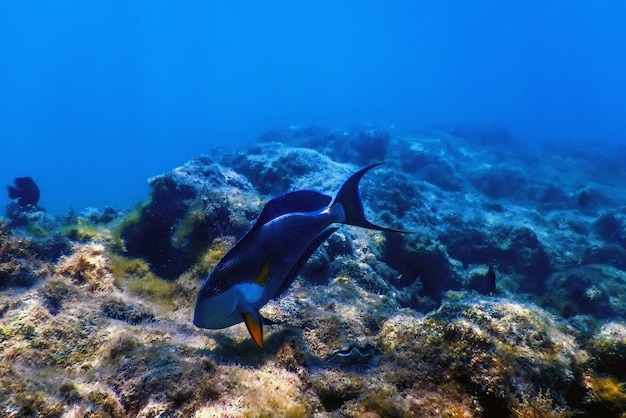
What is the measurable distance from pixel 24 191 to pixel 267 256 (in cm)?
826

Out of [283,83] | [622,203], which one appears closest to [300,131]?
[622,203]

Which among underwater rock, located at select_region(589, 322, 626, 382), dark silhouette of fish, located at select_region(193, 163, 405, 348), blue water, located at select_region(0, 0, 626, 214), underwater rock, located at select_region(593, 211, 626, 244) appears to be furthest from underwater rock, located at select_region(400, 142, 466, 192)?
blue water, located at select_region(0, 0, 626, 214)

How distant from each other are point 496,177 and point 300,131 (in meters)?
11.3

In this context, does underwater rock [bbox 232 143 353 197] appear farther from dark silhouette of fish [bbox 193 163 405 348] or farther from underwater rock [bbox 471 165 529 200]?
underwater rock [bbox 471 165 529 200]

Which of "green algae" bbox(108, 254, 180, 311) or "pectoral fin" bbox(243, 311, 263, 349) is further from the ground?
"pectoral fin" bbox(243, 311, 263, 349)

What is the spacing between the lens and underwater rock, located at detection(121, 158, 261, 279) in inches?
166

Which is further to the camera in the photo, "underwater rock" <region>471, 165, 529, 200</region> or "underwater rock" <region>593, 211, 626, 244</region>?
"underwater rock" <region>471, 165, 529, 200</region>

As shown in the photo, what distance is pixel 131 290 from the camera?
334 cm

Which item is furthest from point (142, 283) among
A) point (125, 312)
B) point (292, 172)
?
point (292, 172)

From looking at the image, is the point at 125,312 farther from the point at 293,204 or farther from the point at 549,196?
the point at 549,196

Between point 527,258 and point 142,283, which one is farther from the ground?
point 142,283

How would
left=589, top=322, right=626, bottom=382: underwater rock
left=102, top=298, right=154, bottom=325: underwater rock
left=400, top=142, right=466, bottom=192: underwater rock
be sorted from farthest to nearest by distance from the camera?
left=400, top=142, right=466, bottom=192: underwater rock → left=102, top=298, right=154, bottom=325: underwater rock → left=589, top=322, right=626, bottom=382: underwater rock

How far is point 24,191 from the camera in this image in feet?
24.2

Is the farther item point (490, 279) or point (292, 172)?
point (292, 172)
